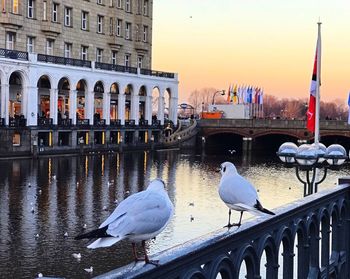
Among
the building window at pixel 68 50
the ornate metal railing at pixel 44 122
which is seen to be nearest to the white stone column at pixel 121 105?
the building window at pixel 68 50

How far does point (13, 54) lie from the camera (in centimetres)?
6125

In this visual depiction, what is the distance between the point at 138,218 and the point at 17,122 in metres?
58.8

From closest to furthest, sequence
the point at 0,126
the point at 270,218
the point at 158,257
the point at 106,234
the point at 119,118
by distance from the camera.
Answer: the point at 158,257, the point at 106,234, the point at 270,218, the point at 0,126, the point at 119,118

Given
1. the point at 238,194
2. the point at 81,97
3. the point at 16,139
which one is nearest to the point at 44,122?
the point at 16,139

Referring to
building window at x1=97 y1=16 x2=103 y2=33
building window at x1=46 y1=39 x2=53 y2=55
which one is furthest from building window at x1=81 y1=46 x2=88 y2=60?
building window at x1=46 y1=39 x2=53 y2=55

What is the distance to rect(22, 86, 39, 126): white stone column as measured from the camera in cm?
6278

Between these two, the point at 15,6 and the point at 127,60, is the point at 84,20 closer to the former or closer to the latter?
the point at 127,60

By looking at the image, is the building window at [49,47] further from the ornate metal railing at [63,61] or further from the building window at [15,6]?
the building window at [15,6]

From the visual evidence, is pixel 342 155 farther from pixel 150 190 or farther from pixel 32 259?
pixel 150 190

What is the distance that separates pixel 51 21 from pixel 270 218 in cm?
6776

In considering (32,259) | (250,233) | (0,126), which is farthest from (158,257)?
(0,126)

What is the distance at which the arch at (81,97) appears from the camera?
73562 millimetres

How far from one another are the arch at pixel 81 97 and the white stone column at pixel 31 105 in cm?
986

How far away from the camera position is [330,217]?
5.99 metres
